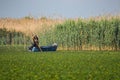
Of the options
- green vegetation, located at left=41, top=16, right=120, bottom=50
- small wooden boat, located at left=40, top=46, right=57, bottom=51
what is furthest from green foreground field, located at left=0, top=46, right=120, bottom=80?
green vegetation, located at left=41, top=16, right=120, bottom=50

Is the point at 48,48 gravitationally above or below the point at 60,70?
above

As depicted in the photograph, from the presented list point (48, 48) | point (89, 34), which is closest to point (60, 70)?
point (48, 48)

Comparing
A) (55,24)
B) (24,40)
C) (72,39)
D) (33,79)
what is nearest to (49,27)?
(55,24)

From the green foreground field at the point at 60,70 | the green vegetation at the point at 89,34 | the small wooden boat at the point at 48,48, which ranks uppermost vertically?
the green vegetation at the point at 89,34

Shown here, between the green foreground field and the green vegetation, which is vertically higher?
the green vegetation

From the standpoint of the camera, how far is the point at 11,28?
168 ft

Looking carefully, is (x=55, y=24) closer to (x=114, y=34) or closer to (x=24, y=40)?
(x=114, y=34)

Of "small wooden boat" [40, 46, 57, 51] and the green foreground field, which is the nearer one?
the green foreground field

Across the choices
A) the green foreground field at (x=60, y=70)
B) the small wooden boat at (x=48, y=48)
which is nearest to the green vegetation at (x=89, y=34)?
the small wooden boat at (x=48, y=48)

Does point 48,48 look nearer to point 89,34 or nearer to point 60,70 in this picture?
point 89,34

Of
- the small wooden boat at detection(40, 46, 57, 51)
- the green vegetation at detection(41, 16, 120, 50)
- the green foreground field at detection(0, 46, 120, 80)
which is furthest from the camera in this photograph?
the green vegetation at detection(41, 16, 120, 50)

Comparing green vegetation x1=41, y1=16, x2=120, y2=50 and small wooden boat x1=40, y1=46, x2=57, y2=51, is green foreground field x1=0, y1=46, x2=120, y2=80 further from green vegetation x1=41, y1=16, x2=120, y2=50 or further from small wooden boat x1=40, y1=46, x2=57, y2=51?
A: green vegetation x1=41, y1=16, x2=120, y2=50

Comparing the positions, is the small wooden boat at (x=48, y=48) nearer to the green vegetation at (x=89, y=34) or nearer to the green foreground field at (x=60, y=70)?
the green vegetation at (x=89, y=34)

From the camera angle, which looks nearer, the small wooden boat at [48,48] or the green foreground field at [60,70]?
the green foreground field at [60,70]
